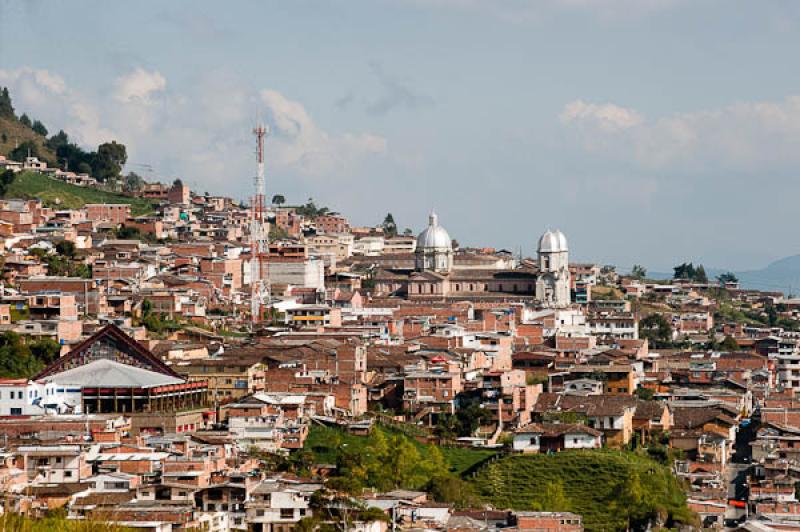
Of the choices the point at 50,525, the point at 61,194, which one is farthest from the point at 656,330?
the point at 50,525

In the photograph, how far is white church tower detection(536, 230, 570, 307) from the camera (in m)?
95.2

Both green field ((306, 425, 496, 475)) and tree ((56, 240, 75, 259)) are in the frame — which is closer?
green field ((306, 425, 496, 475))

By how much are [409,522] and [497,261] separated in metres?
68.5

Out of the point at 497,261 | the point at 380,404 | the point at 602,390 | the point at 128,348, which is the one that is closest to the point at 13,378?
the point at 128,348

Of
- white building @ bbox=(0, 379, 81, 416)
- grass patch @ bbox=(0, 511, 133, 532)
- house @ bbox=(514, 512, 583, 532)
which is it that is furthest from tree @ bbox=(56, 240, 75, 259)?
grass patch @ bbox=(0, 511, 133, 532)

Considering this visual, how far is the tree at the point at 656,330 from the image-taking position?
86.9 meters

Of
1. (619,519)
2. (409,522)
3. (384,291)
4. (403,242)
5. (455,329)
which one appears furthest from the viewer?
(403,242)

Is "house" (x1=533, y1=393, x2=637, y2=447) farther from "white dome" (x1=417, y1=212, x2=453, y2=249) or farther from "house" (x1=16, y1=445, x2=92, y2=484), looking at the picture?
"white dome" (x1=417, y1=212, x2=453, y2=249)

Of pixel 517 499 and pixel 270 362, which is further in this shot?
pixel 270 362

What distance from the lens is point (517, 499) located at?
46500mm

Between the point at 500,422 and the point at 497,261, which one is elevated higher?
the point at 497,261

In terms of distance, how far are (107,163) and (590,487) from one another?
67.0m

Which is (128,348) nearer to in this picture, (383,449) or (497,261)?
(383,449)

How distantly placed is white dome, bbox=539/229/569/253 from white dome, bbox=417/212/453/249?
17.3 ft
